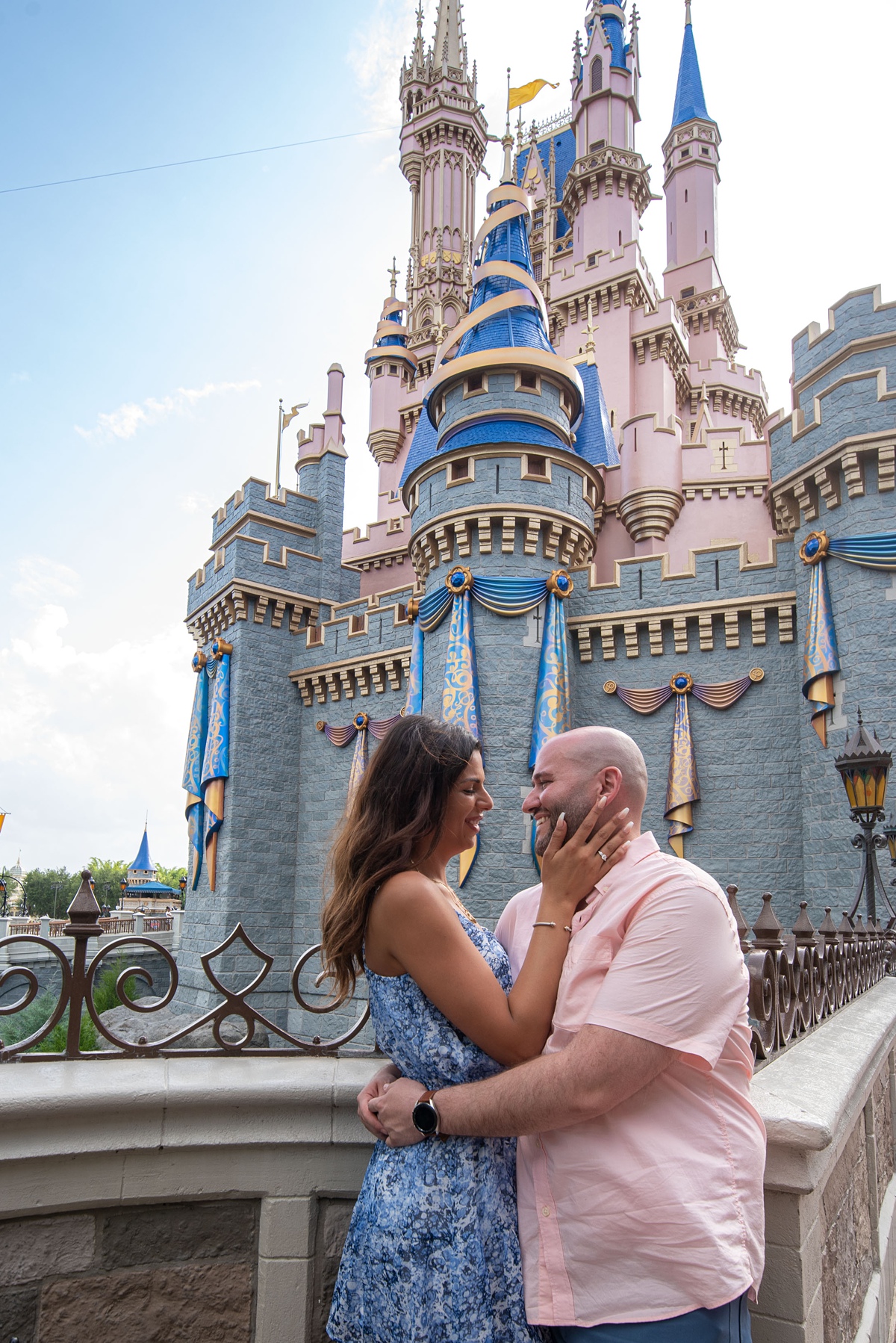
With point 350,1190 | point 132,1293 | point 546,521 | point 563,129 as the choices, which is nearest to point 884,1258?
point 350,1190

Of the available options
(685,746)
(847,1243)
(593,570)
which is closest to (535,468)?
(593,570)

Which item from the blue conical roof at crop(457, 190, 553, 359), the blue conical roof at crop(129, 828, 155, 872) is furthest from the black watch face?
the blue conical roof at crop(129, 828, 155, 872)

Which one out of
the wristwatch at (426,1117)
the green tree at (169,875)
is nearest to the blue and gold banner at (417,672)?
the wristwatch at (426,1117)

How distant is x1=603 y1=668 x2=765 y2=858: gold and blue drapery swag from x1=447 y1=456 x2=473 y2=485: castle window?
441 centimetres

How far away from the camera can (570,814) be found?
1.65 metres

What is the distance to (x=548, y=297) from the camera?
2148 cm

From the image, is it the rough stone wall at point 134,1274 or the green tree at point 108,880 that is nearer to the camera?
the rough stone wall at point 134,1274

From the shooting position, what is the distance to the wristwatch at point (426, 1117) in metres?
1.58

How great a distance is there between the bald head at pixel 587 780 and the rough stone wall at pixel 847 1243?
169 cm

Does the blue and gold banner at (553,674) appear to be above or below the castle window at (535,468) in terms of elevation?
below

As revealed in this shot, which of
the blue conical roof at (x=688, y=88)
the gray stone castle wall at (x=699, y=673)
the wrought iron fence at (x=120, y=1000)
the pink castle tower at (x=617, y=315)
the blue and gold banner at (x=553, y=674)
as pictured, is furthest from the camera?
the blue conical roof at (x=688, y=88)

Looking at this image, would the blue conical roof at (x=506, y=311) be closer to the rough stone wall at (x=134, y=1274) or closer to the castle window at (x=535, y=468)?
the castle window at (x=535, y=468)

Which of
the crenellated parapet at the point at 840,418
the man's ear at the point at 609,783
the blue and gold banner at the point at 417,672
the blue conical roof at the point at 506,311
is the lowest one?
the man's ear at the point at 609,783

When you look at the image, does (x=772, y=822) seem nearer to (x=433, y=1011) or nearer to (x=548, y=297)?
(x=433, y=1011)
